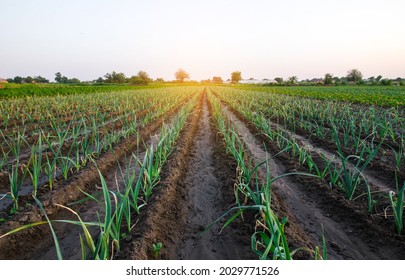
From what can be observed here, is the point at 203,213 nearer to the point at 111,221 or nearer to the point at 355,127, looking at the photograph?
the point at 111,221

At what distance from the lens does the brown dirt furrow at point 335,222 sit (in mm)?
2232

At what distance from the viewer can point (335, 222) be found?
106 inches

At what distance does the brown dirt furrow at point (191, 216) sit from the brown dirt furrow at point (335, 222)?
0.67m

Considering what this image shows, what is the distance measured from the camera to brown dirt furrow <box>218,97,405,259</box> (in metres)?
2.23

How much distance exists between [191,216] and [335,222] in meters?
1.43

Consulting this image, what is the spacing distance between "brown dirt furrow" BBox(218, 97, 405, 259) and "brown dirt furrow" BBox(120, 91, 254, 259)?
26.5 inches

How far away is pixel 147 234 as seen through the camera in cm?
230

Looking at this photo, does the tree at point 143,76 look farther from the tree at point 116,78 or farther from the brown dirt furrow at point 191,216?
the brown dirt furrow at point 191,216

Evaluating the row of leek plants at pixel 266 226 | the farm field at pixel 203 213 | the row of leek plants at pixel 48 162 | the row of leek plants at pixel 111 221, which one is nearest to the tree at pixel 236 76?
the row of leek plants at pixel 48 162

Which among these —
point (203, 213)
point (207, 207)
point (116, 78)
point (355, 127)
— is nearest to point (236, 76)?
point (116, 78)
